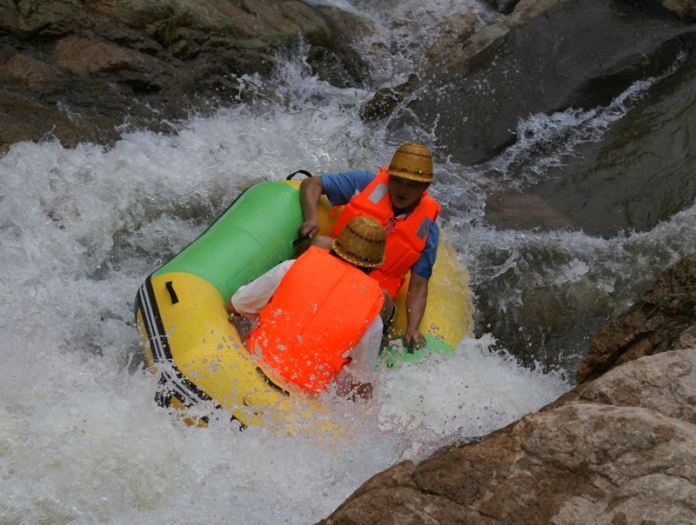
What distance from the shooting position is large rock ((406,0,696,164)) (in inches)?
296

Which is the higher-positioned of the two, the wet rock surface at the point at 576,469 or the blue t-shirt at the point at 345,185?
the wet rock surface at the point at 576,469

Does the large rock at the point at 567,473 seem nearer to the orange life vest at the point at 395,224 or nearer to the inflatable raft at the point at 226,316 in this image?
the inflatable raft at the point at 226,316

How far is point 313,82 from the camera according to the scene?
25.0ft

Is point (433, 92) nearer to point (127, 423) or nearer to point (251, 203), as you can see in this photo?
point (251, 203)

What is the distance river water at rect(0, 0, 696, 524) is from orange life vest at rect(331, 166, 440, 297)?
0.61 metres

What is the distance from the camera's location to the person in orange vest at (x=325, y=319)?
401cm

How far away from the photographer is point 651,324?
153 inches

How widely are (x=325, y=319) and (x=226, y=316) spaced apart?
69 cm

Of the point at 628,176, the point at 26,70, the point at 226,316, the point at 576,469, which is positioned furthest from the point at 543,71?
the point at 576,469

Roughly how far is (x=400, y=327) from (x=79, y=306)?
6.07ft

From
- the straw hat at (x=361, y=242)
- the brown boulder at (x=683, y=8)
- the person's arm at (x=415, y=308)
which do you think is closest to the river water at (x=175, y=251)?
the person's arm at (x=415, y=308)

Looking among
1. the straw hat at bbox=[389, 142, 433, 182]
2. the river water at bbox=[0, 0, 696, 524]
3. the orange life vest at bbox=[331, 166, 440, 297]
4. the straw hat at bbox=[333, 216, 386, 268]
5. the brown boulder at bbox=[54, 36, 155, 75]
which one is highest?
the straw hat at bbox=[389, 142, 433, 182]

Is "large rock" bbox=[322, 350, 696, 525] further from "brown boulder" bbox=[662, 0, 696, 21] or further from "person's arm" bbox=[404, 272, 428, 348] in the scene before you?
"brown boulder" bbox=[662, 0, 696, 21]

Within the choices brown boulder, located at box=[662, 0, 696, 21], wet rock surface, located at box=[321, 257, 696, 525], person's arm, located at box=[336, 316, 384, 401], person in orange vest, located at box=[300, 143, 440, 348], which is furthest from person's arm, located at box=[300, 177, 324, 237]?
brown boulder, located at box=[662, 0, 696, 21]
